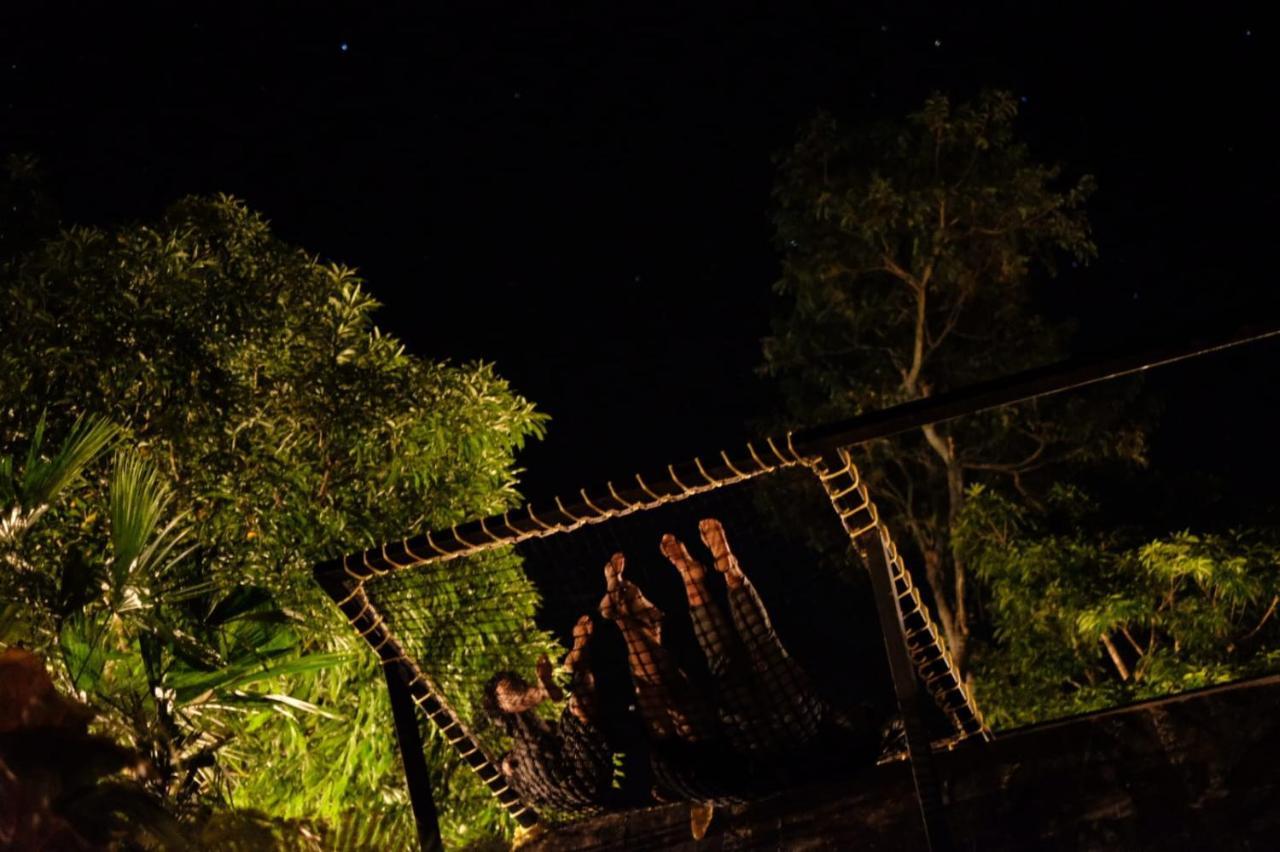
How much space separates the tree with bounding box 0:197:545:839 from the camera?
574cm

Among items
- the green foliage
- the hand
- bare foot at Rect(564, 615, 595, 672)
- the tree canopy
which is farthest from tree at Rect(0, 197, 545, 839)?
the tree canopy

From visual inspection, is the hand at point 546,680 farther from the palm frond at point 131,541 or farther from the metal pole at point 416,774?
the palm frond at point 131,541

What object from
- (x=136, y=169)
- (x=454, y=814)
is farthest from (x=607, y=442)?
(x=454, y=814)

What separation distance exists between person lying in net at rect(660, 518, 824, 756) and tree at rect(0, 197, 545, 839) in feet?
8.62

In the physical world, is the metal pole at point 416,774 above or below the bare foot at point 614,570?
below

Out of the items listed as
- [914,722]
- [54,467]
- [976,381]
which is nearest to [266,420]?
[54,467]

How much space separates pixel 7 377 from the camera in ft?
18.6

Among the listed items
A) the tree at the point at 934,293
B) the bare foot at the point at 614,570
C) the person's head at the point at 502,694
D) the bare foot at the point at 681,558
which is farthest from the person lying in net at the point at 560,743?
the tree at the point at 934,293

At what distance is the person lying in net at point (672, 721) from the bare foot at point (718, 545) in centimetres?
20

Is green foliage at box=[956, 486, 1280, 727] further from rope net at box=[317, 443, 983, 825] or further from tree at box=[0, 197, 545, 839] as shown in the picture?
rope net at box=[317, 443, 983, 825]

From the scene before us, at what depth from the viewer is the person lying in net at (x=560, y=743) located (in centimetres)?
332

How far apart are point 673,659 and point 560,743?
1.35 feet

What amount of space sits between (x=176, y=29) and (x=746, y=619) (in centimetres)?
908

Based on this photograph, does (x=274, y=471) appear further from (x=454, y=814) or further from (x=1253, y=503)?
(x=1253, y=503)
